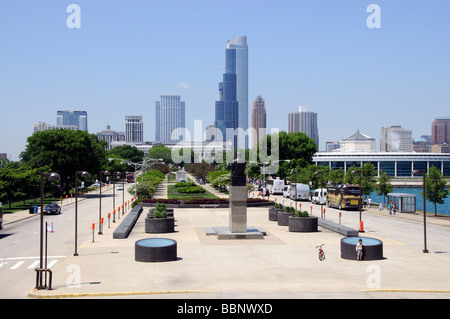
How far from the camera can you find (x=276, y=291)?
1764 centimetres

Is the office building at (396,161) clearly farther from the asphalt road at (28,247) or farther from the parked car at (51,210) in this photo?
the asphalt road at (28,247)

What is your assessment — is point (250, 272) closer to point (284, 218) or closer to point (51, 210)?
point (284, 218)

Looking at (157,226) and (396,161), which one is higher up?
(396,161)

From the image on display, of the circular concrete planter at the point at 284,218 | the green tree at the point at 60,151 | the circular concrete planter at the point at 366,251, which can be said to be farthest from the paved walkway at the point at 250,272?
the green tree at the point at 60,151

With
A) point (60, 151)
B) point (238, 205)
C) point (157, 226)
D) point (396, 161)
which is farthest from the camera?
point (396, 161)

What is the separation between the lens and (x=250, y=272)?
69.4ft

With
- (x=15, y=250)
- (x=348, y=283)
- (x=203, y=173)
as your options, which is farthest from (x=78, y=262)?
(x=203, y=173)

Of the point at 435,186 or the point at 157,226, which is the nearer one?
the point at 157,226

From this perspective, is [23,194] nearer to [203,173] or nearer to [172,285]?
[172,285]

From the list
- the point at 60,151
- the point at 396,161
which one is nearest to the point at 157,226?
the point at 60,151

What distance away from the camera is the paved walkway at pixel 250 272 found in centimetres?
1750
